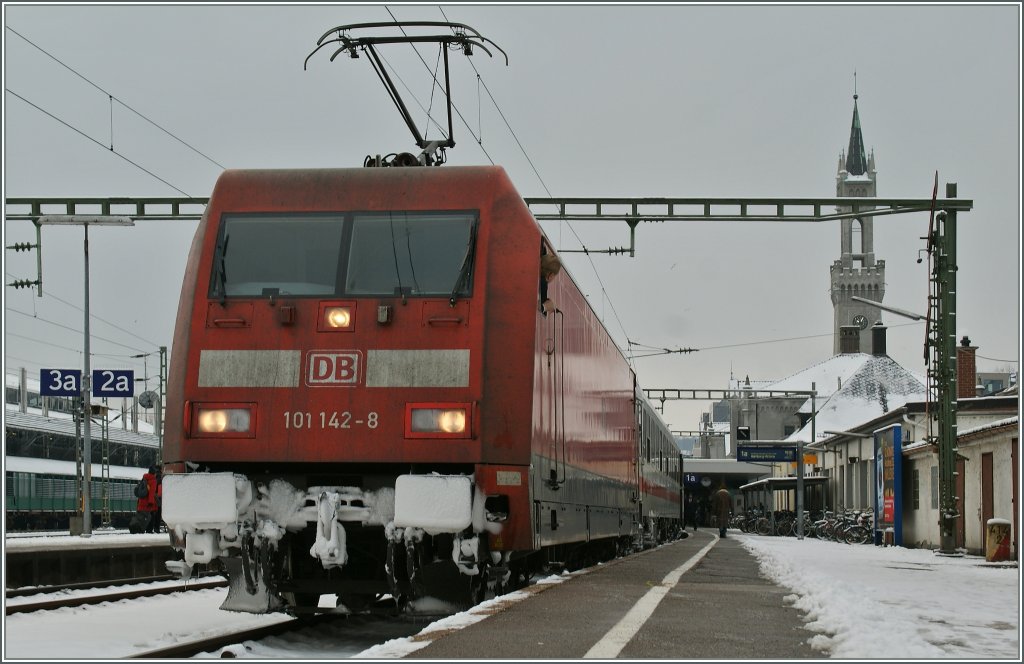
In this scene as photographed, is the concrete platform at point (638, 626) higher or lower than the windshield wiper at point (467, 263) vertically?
lower

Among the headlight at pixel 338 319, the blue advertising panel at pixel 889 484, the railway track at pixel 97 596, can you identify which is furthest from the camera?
the blue advertising panel at pixel 889 484

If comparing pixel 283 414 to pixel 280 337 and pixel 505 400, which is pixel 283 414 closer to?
pixel 280 337

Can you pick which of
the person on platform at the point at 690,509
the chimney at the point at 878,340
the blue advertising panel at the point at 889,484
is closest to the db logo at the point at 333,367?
the blue advertising panel at the point at 889,484

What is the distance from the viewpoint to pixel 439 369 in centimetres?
995

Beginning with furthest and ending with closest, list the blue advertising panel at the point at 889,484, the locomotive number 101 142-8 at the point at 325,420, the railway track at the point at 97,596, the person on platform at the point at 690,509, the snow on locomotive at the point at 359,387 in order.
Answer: the person on platform at the point at 690,509 → the blue advertising panel at the point at 889,484 → the railway track at the point at 97,596 → the locomotive number 101 142-8 at the point at 325,420 → the snow on locomotive at the point at 359,387

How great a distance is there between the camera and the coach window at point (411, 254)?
10.3 meters

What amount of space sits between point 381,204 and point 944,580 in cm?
998

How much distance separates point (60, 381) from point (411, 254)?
21465 millimetres

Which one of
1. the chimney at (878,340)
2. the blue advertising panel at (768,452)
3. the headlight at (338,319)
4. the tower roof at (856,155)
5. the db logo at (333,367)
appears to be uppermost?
the tower roof at (856,155)

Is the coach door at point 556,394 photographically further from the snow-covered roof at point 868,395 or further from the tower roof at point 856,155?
the tower roof at point 856,155

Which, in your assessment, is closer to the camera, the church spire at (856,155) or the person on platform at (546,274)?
the person on platform at (546,274)

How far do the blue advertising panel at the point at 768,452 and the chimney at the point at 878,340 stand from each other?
3553 cm

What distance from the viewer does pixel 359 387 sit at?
9.95m

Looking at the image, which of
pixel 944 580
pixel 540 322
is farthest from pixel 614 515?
pixel 540 322
